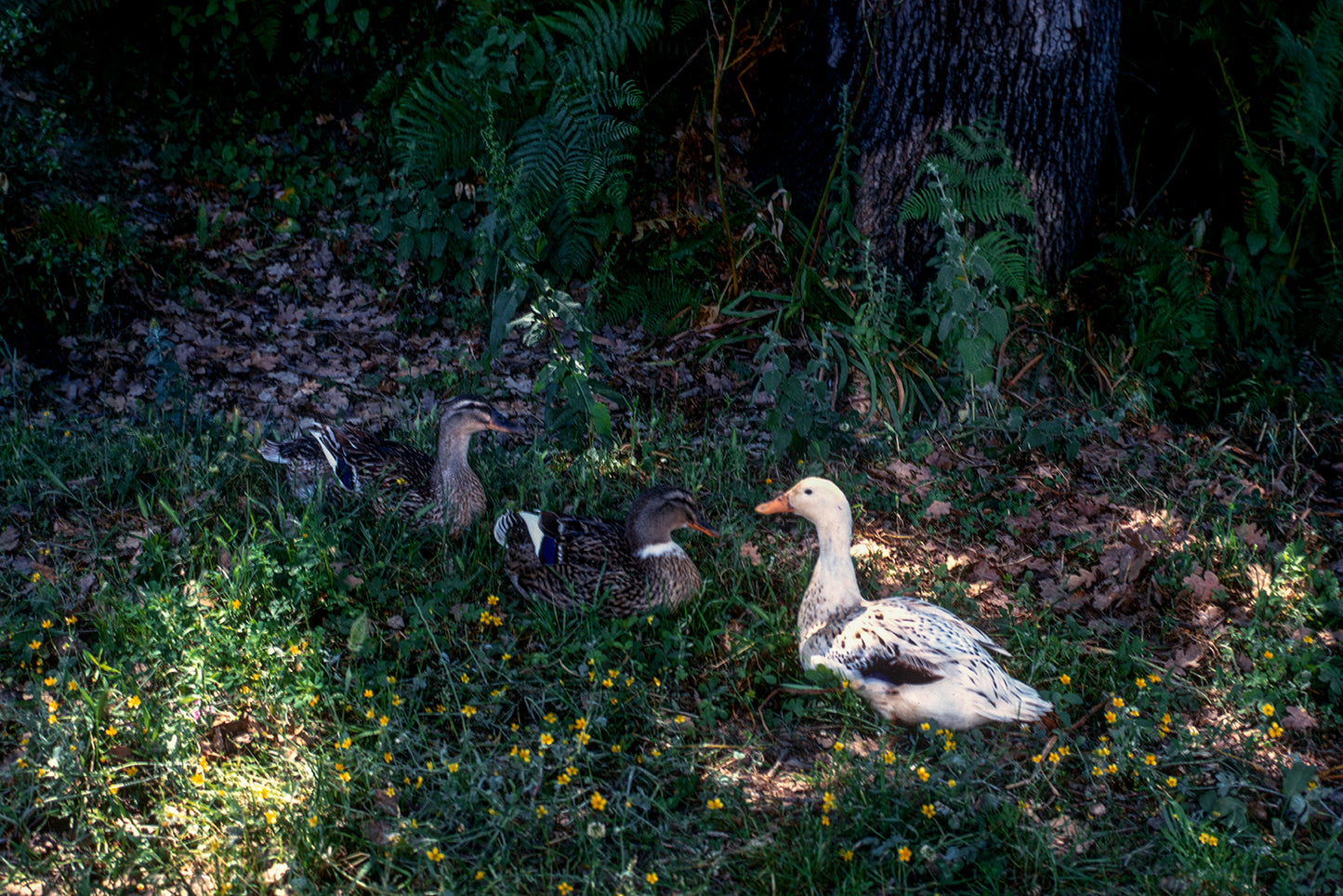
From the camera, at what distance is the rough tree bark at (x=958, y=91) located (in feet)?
20.5

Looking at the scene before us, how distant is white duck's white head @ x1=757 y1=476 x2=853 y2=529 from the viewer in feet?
14.3

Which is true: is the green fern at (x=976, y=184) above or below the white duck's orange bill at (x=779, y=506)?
above

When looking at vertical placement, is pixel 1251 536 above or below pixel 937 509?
above

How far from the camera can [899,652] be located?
157 inches

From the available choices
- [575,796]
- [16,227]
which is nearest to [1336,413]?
[575,796]

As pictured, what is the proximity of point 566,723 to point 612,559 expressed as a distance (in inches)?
33.8

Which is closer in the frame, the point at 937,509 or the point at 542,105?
the point at 937,509

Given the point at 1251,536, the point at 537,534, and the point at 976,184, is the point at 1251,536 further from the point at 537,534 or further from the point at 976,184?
the point at 537,534

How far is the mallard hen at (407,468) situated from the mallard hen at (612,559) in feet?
1.36

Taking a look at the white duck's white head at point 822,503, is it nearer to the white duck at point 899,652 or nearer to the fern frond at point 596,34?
the white duck at point 899,652

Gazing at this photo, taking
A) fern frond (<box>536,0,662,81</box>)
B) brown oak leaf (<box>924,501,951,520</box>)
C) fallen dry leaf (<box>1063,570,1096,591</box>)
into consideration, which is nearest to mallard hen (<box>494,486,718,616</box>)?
brown oak leaf (<box>924,501,951,520</box>)

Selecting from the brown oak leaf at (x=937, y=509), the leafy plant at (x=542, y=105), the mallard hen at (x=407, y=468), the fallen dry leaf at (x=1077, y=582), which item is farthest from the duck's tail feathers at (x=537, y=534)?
the fallen dry leaf at (x=1077, y=582)

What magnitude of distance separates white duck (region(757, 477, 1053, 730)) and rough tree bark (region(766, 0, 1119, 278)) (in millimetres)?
2865

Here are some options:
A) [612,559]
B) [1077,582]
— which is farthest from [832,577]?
[1077,582]
